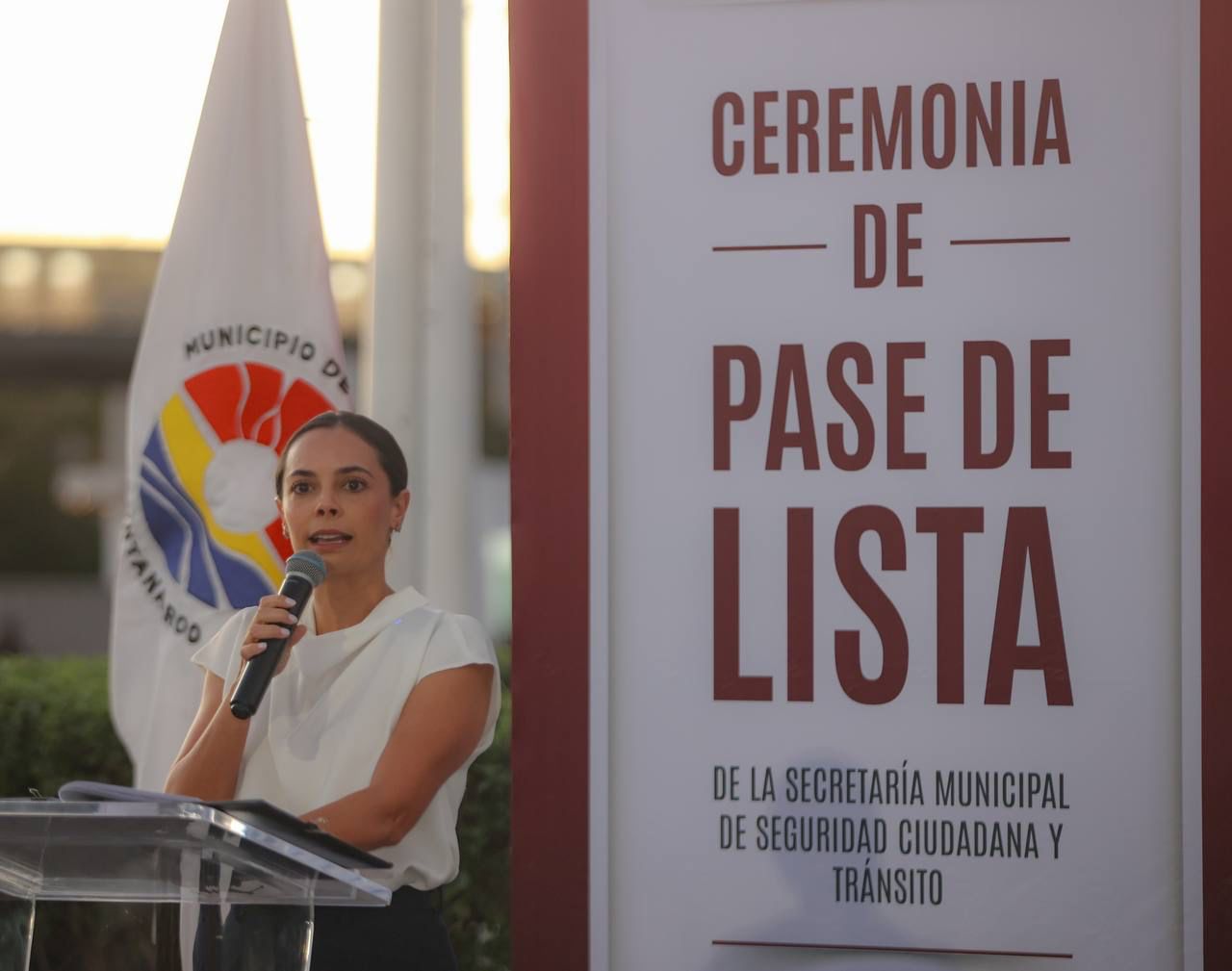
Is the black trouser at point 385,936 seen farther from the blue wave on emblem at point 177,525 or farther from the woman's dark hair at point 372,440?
the blue wave on emblem at point 177,525

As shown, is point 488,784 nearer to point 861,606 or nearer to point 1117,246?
point 861,606

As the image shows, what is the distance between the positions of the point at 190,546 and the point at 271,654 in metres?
1.29

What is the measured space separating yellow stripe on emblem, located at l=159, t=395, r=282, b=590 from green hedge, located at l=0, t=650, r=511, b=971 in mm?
1313

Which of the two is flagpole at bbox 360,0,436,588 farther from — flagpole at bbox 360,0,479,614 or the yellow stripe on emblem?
the yellow stripe on emblem

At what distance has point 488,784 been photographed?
5.18 m

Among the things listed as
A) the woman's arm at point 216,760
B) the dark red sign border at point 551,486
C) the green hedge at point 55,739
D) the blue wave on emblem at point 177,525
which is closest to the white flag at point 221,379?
the blue wave on emblem at point 177,525

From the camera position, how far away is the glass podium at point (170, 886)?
8.00ft

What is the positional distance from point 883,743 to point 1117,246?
108cm

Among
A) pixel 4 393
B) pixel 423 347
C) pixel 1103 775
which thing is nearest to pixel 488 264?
pixel 423 347

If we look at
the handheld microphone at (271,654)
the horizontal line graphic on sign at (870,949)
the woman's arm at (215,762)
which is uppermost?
the handheld microphone at (271,654)

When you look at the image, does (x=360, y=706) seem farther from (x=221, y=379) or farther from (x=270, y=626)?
(x=221, y=379)

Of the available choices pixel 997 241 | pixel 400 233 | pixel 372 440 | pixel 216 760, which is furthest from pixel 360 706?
pixel 400 233

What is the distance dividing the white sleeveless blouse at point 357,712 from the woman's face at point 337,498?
13 cm

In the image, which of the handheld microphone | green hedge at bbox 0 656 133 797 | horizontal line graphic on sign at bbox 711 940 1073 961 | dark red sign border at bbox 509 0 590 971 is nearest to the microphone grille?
the handheld microphone
